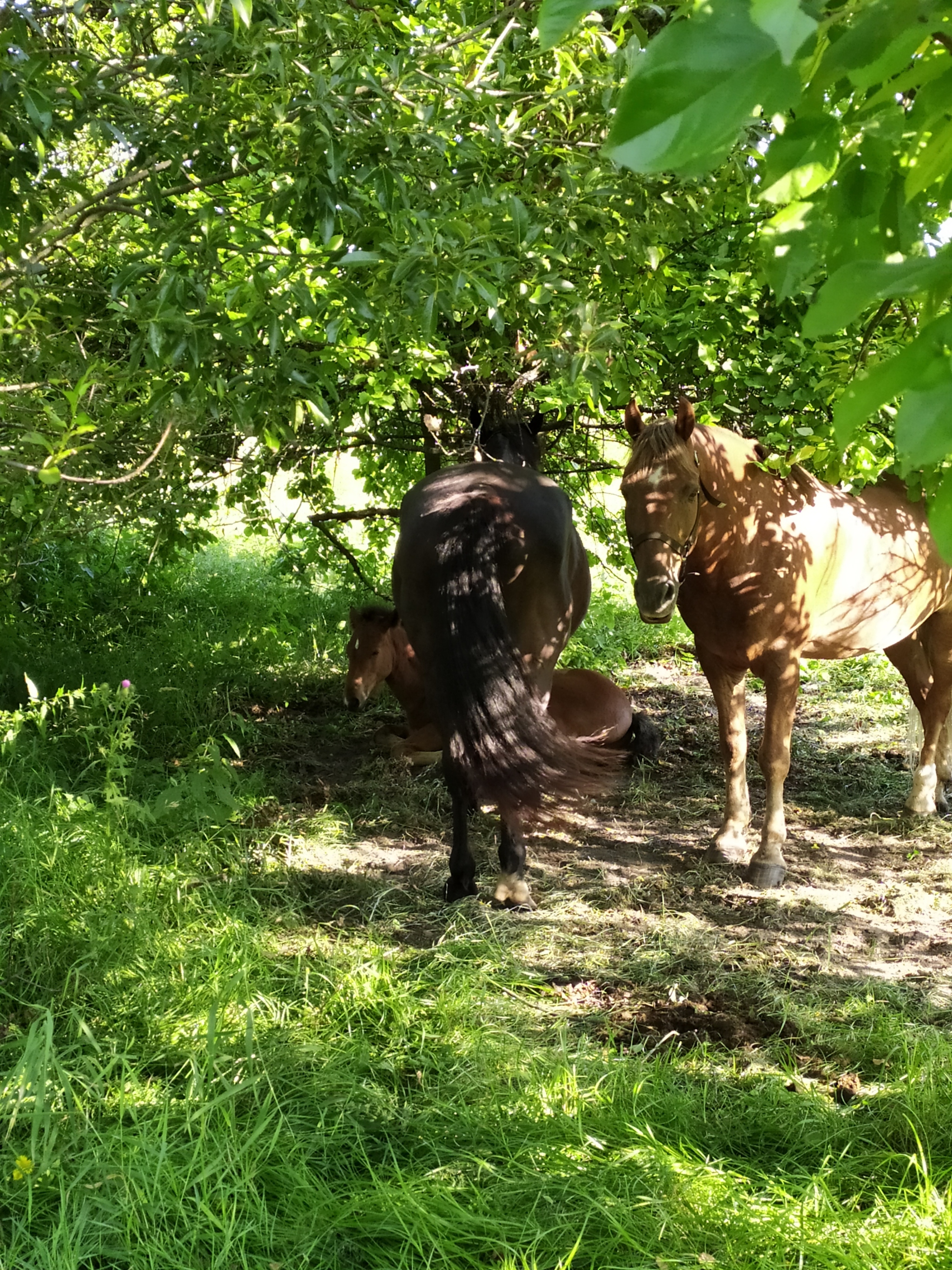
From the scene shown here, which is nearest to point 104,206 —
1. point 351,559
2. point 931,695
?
point 351,559

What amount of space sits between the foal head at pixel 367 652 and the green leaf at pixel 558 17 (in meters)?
4.70

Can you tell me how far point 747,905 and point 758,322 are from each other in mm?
2611

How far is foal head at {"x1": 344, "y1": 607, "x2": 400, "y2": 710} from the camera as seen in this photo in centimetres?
538

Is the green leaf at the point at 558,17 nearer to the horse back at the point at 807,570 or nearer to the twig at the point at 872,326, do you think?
the twig at the point at 872,326

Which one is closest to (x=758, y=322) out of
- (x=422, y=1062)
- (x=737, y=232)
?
(x=737, y=232)

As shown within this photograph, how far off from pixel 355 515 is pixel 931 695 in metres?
3.49

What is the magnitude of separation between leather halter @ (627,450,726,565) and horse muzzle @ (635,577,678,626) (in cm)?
12

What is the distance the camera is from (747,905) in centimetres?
395

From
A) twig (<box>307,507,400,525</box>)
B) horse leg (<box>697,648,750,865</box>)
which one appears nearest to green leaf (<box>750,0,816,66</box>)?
horse leg (<box>697,648,750,865</box>)

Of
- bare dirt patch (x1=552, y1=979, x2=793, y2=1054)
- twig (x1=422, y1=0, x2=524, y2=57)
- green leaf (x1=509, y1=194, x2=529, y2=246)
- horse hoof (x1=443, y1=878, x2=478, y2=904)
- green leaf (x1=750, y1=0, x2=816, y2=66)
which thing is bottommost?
bare dirt patch (x1=552, y1=979, x2=793, y2=1054)

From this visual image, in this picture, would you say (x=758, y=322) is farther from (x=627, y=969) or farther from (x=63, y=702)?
(x=63, y=702)

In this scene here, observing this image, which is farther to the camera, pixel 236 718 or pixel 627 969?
pixel 236 718

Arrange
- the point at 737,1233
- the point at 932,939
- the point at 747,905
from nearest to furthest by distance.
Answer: the point at 737,1233 < the point at 932,939 < the point at 747,905

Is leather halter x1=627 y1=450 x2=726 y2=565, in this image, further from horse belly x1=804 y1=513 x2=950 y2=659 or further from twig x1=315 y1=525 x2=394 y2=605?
twig x1=315 y1=525 x2=394 y2=605
